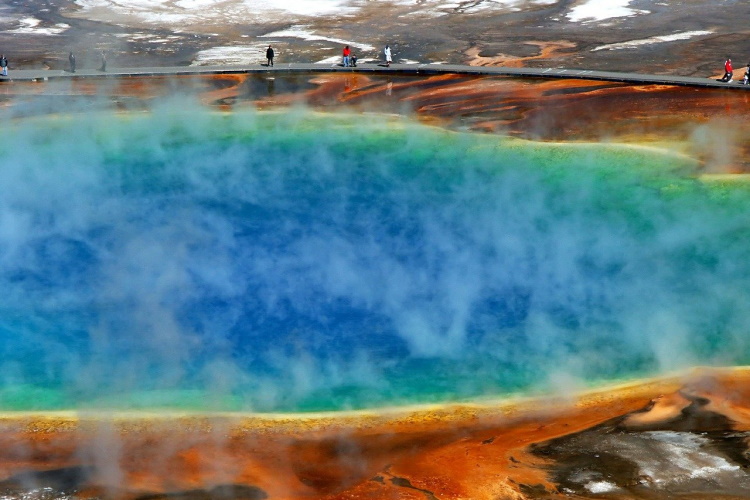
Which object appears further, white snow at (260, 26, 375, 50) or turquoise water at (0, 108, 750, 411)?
white snow at (260, 26, 375, 50)

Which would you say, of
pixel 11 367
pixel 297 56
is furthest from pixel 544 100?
pixel 11 367

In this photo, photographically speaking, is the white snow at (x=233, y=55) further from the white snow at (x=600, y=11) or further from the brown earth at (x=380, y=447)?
the brown earth at (x=380, y=447)

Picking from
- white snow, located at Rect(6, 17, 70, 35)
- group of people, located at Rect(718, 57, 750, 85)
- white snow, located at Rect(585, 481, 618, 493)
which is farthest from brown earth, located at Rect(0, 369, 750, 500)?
white snow, located at Rect(6, 17, 70, 35)

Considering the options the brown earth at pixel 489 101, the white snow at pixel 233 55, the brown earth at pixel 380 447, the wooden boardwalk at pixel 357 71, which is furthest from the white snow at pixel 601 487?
the white snow at pixel 233 55

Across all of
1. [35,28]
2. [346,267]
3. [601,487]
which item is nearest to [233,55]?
[35,28]

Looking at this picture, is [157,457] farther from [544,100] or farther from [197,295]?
[544,100]

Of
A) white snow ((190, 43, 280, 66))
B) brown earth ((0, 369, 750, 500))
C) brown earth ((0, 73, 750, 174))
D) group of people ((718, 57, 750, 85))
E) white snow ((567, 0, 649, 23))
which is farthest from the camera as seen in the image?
white snow ((567, 0, 649, 23))

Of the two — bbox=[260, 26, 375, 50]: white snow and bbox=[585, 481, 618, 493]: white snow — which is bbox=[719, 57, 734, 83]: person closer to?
bbox=[260, 26, 375, 50]: white snow
